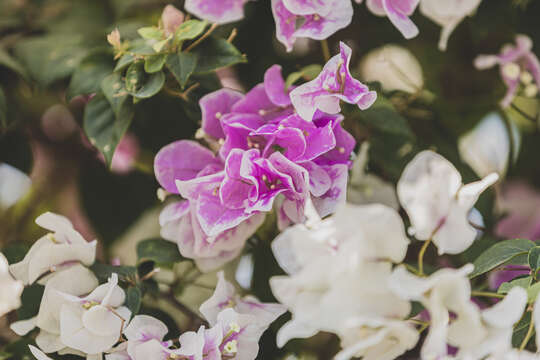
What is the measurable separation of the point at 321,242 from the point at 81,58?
37 centimetres

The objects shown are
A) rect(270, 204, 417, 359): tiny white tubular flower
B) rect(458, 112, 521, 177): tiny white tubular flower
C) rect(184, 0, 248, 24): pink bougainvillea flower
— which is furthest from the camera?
rect(458, 112, 521, 177): tiny white tubular flower

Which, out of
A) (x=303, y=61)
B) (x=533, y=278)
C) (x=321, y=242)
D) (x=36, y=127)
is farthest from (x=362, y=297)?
(x=36, y=127)

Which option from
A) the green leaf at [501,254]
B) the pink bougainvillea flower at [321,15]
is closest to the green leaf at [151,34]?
the pink bougainvillea flower at [321,15]

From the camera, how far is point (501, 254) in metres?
0.47

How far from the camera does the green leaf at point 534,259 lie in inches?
17.7

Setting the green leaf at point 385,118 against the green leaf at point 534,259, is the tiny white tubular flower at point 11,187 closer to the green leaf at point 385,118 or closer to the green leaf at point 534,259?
the green leaf at point 385,118

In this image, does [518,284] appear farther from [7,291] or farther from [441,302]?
[7,291]

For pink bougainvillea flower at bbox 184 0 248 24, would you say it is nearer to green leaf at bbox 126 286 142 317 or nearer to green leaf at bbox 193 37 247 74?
green leaf at bbox 193 37 247 74

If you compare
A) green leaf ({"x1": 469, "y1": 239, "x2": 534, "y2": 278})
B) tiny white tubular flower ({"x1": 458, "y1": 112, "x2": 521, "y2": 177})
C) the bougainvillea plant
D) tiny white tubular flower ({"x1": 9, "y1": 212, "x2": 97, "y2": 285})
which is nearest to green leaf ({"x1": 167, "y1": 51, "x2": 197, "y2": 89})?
the bougainvillea plant

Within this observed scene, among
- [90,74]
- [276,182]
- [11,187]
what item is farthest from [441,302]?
[11,187]

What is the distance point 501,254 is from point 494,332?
0.11 meters

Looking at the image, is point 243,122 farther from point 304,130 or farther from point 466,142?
point 466,142

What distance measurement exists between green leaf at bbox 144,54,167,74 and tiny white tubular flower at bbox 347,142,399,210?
0.22 m

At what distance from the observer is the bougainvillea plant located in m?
0.38
